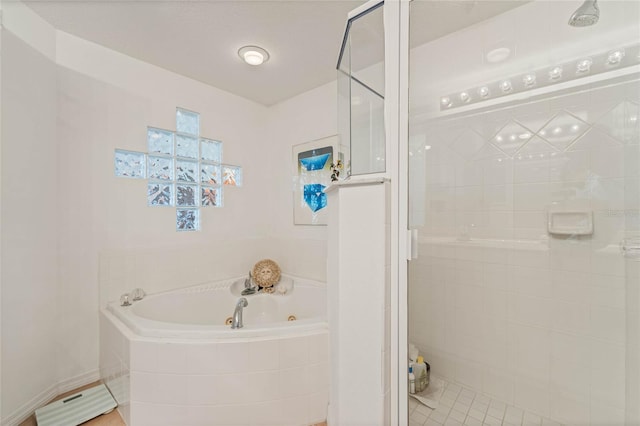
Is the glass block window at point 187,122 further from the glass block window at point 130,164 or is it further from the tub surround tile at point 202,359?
the tub surround tile at point 202,359

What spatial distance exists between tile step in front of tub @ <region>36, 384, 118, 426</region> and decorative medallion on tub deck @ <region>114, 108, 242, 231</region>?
3.93ft

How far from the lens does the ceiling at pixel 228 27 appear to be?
1.43m

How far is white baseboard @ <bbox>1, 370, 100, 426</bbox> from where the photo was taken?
4.71ft

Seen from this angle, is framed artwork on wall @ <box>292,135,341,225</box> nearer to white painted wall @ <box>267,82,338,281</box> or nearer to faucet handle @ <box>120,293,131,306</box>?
white painted wall @ <box>267,82,338,281</box>

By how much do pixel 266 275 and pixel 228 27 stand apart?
1.94 m

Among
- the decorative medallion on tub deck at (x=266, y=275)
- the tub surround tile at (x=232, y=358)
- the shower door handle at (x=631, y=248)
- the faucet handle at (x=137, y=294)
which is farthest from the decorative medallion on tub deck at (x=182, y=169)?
the shower door handle at (x=631, y=248)

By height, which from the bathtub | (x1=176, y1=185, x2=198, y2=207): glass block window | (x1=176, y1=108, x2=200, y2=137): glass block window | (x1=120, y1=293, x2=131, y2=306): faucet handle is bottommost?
the bathtub

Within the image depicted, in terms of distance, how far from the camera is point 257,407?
4.53ft

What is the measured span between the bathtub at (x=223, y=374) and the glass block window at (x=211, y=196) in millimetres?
1172

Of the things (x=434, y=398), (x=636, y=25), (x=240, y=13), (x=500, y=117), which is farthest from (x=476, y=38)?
(x=434, y=398)

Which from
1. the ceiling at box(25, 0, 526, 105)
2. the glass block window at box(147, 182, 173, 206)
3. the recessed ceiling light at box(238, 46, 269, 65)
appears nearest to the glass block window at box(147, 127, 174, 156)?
the glass block window at box(147, 182, 173, 206)

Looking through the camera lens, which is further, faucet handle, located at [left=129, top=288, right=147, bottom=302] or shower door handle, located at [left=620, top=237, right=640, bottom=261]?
faucet handle, located at [left=129, top=288, right=147, bottom=302]

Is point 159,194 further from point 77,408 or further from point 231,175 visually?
point 77,408

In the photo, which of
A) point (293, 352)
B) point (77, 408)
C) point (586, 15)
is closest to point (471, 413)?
point (293, 352)
